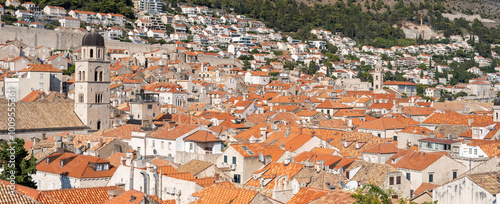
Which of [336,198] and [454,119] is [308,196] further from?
[454,119]

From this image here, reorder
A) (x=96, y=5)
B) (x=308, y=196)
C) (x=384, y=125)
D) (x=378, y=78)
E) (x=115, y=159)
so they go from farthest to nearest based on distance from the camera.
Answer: (x=96, y=5), (x=378, y=78), (x=384, y=125), (x=115, y=159), (x=308, y=196)

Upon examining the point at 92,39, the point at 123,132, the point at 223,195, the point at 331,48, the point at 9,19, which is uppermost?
the point at 9,19

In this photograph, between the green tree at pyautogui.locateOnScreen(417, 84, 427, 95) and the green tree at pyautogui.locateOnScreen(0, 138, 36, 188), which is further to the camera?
the green tree at pyautogui.locateOnScreen(417, 84, 427, 95)

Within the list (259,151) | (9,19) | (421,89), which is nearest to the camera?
(259,151)

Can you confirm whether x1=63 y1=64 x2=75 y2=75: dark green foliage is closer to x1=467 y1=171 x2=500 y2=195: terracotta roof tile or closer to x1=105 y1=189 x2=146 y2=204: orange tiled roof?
x1=105 y1=189 x2=146 y2=204: orange tiled roof

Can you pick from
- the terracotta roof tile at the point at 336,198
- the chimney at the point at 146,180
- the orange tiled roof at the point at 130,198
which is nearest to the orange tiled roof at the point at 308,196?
the terracotta roof tile at the point at 336,198

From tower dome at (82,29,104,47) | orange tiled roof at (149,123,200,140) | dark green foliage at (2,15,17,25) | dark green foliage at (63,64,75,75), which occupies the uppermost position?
dark green foliage at (2,15,17,25)

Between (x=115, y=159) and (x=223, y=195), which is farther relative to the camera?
(x=115, y=159)

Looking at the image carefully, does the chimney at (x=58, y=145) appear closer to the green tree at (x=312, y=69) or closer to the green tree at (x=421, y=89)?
the green tree at (x=312, y=69)

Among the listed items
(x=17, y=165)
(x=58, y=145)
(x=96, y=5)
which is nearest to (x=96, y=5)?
(x=96, y=5)

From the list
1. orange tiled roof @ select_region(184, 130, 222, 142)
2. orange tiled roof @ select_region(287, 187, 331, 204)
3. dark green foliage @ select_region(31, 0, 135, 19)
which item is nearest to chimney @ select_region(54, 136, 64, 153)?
orange tiled roof @ select_region(184, 130, 222, 142)
